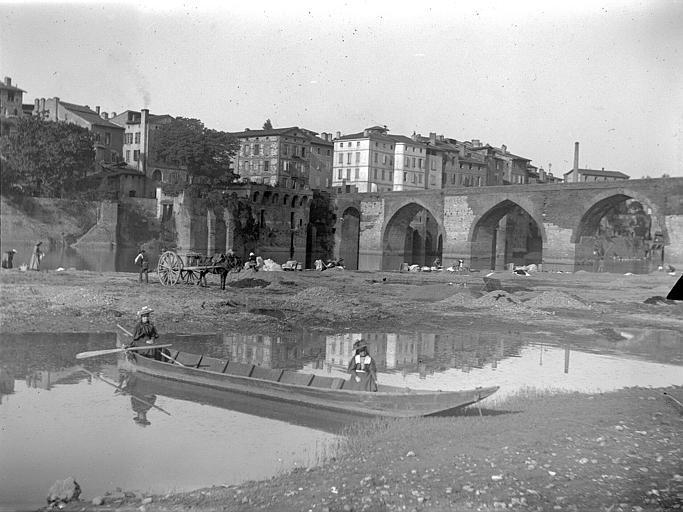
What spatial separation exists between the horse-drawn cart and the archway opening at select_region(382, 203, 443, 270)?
21644 millimetres

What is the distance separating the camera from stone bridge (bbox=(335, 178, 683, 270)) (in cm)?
3072

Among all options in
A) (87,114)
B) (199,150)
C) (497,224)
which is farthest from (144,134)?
(497,224)

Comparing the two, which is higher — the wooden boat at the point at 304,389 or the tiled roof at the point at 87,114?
the tiled roof at the point at 87,114

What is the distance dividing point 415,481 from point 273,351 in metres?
5.55

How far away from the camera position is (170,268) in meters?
15.7

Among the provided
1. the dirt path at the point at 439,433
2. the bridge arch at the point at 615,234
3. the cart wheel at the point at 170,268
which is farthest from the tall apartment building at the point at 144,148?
the bridge arch at the point at 615,234

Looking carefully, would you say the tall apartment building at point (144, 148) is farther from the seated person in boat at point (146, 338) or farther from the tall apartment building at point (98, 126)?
the seated person in boat at point (146, 338)

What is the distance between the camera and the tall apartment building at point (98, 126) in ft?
70.2

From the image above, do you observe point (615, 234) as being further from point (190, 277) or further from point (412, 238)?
point (190, 277)

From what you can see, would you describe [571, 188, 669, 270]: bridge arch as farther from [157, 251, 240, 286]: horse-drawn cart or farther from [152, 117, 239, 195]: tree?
[157, 251, 240, 286]: horse-drawn cart

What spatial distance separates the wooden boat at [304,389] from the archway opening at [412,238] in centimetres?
2851

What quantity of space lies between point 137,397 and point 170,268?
7.56m

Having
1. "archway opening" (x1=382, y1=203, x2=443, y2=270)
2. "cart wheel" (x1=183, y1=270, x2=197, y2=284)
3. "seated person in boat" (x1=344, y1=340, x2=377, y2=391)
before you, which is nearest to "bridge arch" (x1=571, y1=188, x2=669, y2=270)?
"archway opening" (x1=382, y1=203, x2=443, y2=270)

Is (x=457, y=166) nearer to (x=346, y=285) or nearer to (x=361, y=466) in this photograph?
(x=346, y=285)
